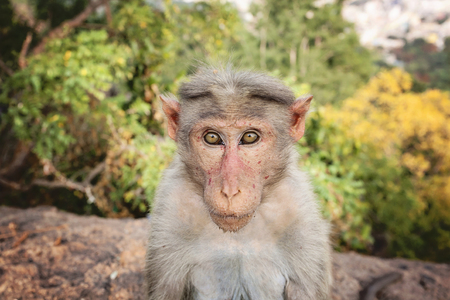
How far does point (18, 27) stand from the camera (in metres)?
5.64

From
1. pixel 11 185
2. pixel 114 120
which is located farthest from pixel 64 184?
pixel 114 120

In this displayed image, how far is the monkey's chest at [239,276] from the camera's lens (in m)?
1.77

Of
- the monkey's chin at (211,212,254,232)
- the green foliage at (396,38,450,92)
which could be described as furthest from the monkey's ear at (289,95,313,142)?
the green foliage at (396,38,450,92)

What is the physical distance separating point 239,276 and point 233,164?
70cm

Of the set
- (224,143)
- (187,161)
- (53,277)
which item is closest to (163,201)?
(187,161)

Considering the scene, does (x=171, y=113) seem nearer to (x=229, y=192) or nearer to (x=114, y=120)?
(x=229, y=192)

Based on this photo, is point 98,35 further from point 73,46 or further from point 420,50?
point 420,50

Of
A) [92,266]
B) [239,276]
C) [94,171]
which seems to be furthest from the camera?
[94,171]

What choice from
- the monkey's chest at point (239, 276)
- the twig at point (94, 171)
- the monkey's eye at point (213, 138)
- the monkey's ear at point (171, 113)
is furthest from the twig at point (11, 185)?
the monkey's eye at point (213, 138)

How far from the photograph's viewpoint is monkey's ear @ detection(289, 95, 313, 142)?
1.77 meters

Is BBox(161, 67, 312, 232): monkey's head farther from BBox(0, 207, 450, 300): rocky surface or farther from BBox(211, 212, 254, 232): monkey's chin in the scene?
BBox(0, 207, 450, 300): rocky surface

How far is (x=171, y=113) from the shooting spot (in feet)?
6.10

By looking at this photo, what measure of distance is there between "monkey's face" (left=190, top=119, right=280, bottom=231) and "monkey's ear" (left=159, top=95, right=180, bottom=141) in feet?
0.73

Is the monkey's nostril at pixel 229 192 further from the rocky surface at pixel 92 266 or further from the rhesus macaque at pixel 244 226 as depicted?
the rocky surface at pixel 92 266
